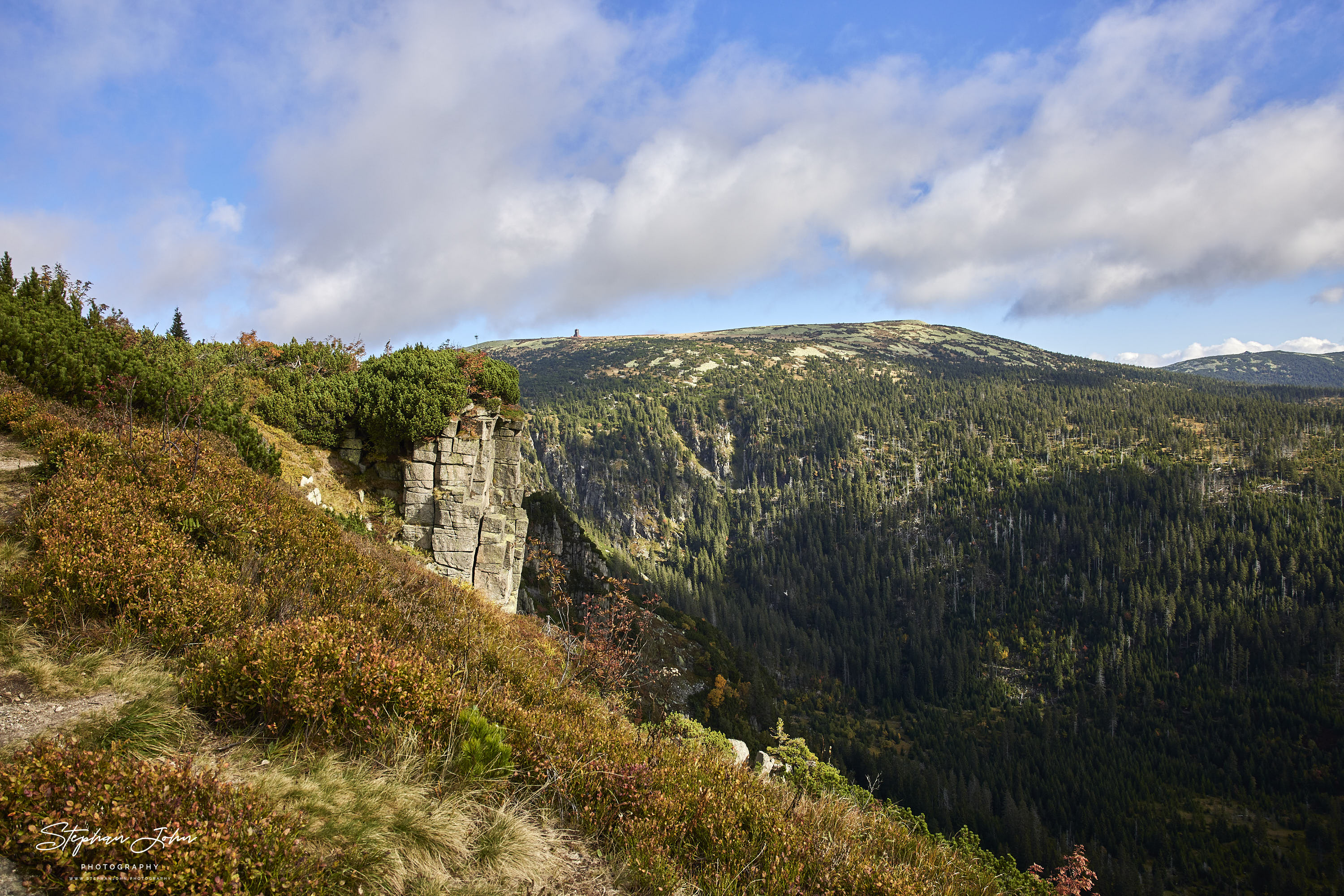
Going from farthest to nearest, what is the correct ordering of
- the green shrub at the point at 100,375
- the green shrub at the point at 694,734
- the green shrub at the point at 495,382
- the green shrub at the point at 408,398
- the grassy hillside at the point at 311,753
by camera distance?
the green shrub at the point at 495,382 → the green shrub at the point at 408,398 → the green shrub at the point at 100,375 → the green shrub at the point at 694,734 → the grassy hillside at the point at 311,753

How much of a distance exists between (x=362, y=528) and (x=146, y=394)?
5083 mm

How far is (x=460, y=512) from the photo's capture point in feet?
56.2

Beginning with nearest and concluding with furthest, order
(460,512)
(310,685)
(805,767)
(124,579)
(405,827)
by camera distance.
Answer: (405,827) < (310,685) < (124,579) < (805,767) < (460,512)

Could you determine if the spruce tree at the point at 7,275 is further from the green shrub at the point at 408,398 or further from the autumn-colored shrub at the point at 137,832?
the autumn-colored shrub at the point at 137,832

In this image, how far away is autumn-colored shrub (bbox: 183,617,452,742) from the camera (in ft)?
15.5

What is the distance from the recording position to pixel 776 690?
307 feet

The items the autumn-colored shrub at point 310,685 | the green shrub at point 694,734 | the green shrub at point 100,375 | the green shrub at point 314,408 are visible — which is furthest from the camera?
the green shrub at point 314,408

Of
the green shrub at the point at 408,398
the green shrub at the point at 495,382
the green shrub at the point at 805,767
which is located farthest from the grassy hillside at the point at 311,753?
the green shrub at the point at 495,382

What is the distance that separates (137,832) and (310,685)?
1.76 m

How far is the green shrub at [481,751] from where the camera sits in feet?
15.7

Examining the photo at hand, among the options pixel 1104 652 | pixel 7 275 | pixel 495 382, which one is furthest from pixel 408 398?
pixel 1104 652

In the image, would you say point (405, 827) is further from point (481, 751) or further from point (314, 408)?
point (314, 408)

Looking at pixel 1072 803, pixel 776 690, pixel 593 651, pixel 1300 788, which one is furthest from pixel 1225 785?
pixel 593 651

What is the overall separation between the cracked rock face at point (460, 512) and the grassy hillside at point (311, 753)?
9.16m
